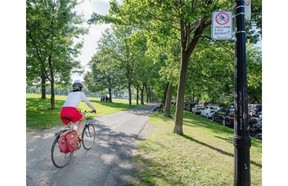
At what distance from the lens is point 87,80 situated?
162 feet

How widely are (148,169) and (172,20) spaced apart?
6729 millimetres

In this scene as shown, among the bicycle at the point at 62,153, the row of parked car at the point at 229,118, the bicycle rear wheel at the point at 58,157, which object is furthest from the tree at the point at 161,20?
the row of parked car at the point at 229,118

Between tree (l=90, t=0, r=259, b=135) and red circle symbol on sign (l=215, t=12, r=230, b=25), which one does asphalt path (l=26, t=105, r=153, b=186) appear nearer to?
red circle symbol on sign (l=215, t=12, r=230, b=25)

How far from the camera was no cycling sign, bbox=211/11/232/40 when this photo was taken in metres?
4.27

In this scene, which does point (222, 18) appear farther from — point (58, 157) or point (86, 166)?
point (58, 157)

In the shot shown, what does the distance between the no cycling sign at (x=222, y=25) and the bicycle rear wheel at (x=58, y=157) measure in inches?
154

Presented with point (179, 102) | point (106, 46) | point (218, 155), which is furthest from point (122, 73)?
point (218, 155)

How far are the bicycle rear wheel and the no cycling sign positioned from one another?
12.9 ft

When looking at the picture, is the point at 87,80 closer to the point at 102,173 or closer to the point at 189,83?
the point at 189,83

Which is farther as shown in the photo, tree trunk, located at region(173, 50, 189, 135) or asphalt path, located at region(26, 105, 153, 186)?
tree trunk, located at region(173, 50, 189, 135)

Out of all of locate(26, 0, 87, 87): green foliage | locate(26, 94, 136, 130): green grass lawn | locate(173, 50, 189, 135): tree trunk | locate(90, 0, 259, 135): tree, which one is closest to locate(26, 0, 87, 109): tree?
locate(26, 0, 87, 87): green foliage

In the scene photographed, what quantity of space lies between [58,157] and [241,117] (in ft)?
12.9

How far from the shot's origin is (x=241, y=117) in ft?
12.8

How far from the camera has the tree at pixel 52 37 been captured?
51.2ft
